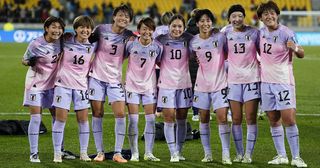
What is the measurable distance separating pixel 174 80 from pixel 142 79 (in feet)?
1.34

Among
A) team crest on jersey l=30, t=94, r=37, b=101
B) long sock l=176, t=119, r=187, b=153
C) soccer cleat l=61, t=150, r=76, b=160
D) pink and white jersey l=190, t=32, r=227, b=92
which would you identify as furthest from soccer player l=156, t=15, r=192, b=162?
team crest on jersey l=30, t=94, r=37, b=101

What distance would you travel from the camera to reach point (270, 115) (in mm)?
10297

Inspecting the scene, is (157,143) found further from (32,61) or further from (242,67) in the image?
(32,61)

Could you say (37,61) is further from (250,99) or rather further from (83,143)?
(250,99)

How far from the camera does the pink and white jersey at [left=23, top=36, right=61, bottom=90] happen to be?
10.3 meters

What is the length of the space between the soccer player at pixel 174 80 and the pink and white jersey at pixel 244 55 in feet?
2.00

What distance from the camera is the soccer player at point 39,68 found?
10.3m

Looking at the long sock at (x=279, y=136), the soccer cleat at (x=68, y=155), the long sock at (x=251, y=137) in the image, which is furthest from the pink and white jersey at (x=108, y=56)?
the long sock at (x=279, y=136)

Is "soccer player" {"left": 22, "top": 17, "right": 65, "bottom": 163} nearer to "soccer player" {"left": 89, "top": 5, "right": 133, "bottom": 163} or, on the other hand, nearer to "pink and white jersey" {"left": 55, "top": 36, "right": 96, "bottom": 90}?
"pink and white jersey" {"left": 55, "top": 36, "right": 96, "bottom": 90}

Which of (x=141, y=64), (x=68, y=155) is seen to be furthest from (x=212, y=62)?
(x=68, y=155)

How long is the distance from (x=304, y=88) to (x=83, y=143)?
39.7ft

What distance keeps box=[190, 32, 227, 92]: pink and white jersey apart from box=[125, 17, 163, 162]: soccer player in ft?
1.90

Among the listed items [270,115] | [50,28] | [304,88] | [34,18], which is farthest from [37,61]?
[34,18]

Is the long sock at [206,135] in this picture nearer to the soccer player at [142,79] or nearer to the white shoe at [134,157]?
the soccer player at [142,79]
